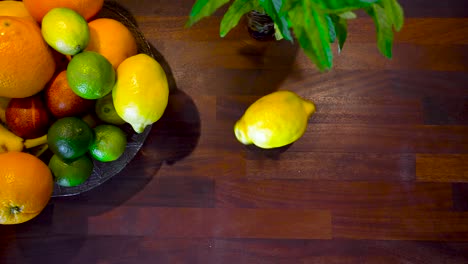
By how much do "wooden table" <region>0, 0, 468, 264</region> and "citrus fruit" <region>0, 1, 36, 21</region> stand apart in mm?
194

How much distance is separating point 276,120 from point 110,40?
0.92 ft

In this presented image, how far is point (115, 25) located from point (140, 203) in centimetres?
32

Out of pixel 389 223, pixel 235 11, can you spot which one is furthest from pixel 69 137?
pixel 389 223

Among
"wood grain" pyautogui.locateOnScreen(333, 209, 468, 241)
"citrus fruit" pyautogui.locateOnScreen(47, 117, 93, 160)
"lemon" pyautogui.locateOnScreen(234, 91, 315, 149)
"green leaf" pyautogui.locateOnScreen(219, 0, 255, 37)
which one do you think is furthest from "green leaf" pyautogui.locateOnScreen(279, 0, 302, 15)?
"wood grain" pyautogui.locateOnScreen(333, 209, 468, 241)

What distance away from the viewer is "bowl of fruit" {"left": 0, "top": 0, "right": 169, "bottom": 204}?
Result: 25.6 inches

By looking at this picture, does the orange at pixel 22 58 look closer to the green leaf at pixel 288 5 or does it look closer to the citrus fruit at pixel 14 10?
the citrus fruit at pixel 14 10

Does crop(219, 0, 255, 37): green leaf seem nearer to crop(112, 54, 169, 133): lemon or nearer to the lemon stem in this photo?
crop(112, 54, 169, 133): lemon

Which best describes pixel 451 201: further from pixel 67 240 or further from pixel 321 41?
pixel 67 240

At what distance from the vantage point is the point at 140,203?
0.85 meters

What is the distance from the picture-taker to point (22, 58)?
0.65 m

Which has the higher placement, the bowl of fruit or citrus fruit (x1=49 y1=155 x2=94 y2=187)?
the bowl of fruit

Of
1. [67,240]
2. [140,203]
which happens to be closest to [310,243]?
[140,203]

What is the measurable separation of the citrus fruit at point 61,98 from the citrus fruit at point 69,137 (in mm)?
21

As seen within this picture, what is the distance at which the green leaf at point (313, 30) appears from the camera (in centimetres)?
52
